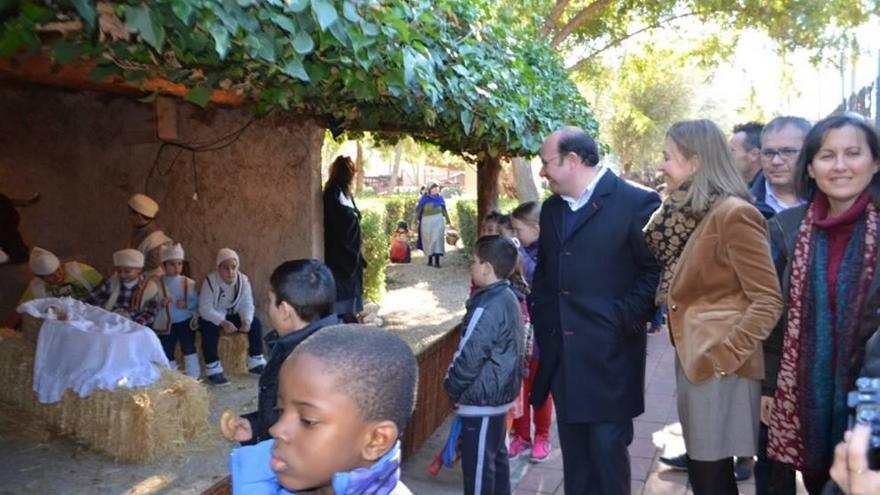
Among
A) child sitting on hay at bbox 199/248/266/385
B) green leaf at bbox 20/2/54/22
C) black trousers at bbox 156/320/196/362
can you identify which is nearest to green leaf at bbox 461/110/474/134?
green leaf at bbox 20/2/54/22

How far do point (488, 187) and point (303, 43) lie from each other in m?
5.63

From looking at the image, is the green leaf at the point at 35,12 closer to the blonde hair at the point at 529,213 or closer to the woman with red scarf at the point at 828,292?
the woman with red scarf at the point at 828,292

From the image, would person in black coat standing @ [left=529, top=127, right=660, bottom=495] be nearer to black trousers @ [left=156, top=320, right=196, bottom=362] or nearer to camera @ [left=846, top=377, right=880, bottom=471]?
camera @ [left=846, top=377, right=880, bottom=471]

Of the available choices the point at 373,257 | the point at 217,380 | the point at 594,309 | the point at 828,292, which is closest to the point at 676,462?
the point at 594,309

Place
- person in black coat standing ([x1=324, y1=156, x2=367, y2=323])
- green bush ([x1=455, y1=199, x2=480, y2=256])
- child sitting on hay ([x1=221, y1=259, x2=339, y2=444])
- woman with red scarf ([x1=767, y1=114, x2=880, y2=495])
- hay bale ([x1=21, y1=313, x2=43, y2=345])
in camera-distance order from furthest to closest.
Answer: green bush ([x1=455, y1=199, x2=480, y2=256]) < person in black coat standing ([x1=324, y1=156, x2=367, y2=323]) < hay bale ([x1=21, y1=313, x2=43, y2=345]) < child sitting on hay ([x1=221, y1=259, x2=339, y2=444]) < woman with red scarf ([x1=767, y1=114, x2=880, y2=495])

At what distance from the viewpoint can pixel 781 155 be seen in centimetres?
385

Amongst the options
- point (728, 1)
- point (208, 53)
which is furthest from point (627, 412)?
point (728, 1)

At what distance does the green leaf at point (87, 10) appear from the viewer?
219 centimetres

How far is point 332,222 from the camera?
6738 mm

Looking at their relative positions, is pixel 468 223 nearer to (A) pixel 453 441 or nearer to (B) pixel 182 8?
(A) pixel 453 441

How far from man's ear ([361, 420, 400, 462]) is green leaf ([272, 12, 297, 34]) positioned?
152cm

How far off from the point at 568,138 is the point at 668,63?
56.0 ft

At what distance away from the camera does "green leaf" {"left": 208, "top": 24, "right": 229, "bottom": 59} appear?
2.38 meters

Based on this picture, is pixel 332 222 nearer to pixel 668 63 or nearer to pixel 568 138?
pixel 568 138
